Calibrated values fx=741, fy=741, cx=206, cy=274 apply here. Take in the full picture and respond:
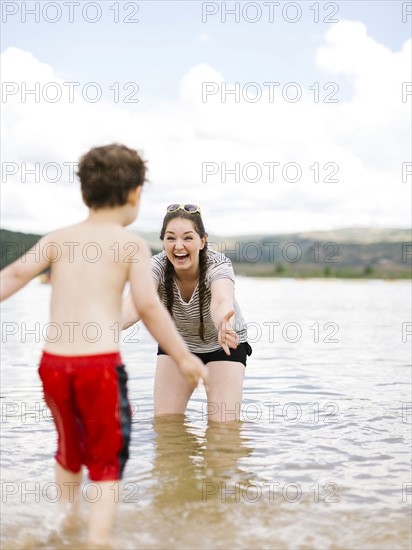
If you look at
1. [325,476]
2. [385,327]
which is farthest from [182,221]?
[385,327]

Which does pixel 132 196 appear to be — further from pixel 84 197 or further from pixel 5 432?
pixel 5 432

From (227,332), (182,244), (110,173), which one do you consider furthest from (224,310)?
(110,173)

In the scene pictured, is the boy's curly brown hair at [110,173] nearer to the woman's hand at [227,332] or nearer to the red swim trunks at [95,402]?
the red swim trunks at [95,402]

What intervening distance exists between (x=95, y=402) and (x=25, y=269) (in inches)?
29.4

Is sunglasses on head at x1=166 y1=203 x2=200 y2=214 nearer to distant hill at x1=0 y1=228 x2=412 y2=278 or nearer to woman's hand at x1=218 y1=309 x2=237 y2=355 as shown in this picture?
woman's hand at x1=218 y1=309 x2=237 y2=355

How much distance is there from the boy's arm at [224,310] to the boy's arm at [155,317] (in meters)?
1.81

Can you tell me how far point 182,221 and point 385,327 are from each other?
14.2m

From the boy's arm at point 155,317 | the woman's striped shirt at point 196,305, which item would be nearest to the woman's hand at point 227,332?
the woman's striped shirt at point 196,305

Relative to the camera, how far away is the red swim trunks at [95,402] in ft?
11.6

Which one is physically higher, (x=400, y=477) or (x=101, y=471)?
(x=101, y=471)

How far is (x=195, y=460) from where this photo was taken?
19.3 feet

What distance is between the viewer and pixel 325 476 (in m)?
5.53

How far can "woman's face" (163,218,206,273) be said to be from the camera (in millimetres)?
6184

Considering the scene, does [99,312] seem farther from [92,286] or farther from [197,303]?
[197,303]
